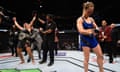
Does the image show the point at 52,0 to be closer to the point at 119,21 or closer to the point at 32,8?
the point at 32,8

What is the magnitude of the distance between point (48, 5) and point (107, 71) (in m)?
13.6

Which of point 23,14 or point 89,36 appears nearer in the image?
point 89,36

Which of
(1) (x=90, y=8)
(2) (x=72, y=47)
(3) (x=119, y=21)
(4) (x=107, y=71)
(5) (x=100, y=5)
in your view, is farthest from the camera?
(5) (x=100, y=5)

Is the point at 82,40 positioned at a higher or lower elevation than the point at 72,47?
higher

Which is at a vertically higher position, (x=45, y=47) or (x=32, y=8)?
(x=32, y=8)

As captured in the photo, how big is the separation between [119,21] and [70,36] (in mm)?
3511

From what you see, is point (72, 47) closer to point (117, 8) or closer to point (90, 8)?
point (117, 8)

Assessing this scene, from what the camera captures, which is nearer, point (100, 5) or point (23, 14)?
point (100, 5)

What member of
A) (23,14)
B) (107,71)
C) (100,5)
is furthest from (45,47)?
(23,14)

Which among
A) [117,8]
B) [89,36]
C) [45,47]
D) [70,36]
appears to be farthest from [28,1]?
[89,36]

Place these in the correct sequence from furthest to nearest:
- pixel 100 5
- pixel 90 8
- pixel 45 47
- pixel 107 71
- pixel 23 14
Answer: pixel 23 14, pixel 100 5, pixel 45 47, pixel 107 71, pixel 90 8

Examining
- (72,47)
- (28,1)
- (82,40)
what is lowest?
(72,47)

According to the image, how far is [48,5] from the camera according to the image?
19.2 metres

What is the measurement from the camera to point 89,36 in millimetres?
4652
